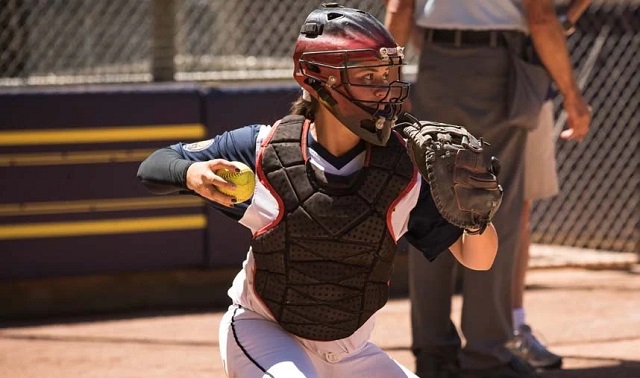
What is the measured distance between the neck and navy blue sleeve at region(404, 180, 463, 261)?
240 millimetres

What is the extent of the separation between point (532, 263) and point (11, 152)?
3187mm

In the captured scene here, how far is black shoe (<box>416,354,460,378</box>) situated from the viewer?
4699 millimetres

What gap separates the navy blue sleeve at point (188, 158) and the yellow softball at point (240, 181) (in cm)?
21

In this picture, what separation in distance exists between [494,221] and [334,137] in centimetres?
154

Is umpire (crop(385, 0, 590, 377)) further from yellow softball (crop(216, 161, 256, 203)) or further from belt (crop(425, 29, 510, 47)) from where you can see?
yellow softball (crop(216, 161, 256, 203))

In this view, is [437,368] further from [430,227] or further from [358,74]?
[358,74]

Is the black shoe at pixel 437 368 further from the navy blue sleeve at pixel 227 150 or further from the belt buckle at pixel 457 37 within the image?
the navy blue sleeve at pixel 227 150

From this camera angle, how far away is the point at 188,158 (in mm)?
3309

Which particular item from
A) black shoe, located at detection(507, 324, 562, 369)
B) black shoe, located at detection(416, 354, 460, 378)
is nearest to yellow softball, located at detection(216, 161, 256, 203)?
black shoe, located at detection(416, 354, 460, 378)

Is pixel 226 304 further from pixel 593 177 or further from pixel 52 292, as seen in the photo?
pixel 593 177

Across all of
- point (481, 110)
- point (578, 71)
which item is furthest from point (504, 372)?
point (578, 71)

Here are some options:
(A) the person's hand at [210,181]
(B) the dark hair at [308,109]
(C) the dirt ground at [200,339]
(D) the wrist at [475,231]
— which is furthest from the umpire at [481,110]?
(A) the person's hand at [210,181]

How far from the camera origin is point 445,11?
182 inches

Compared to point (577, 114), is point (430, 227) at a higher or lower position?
higher
